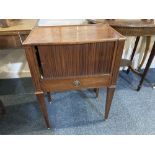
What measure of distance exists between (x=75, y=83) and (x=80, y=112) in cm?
49

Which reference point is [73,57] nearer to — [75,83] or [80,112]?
[75,83]

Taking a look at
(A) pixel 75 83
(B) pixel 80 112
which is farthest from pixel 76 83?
(B) pixel 80 112

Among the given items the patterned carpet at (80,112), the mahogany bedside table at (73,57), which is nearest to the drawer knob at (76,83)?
the mahogany bedside table at (73,57)

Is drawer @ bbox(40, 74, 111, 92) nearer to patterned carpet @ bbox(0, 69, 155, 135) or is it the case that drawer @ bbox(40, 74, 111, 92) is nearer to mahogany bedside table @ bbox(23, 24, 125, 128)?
mahogany bedside table @ bbox(23, 24, 125, 128)

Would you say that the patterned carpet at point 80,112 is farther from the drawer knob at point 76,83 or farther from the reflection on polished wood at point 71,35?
the reflection on polished wood at point 71,35

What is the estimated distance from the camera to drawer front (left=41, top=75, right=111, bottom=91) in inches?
37.8

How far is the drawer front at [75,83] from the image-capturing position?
3.15 feet

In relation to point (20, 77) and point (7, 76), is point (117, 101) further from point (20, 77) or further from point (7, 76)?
point (7, 76)

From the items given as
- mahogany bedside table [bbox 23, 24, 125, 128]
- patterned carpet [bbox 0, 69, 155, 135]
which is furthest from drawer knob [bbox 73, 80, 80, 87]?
patterned carpet [bbox 0, 69, 155, 135]

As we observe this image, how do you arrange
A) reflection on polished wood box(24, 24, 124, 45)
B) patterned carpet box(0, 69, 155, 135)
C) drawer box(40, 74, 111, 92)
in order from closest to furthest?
reflection on polished wood box(24, 24, 124, 45), drawer box(40, 74, 111, 92), patterned carpet box(0, 69, 155, 135)

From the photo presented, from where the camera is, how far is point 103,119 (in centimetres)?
132

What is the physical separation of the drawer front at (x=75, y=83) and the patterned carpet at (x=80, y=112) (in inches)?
16.9

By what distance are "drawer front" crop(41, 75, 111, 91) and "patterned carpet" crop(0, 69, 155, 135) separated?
43 centimetres
